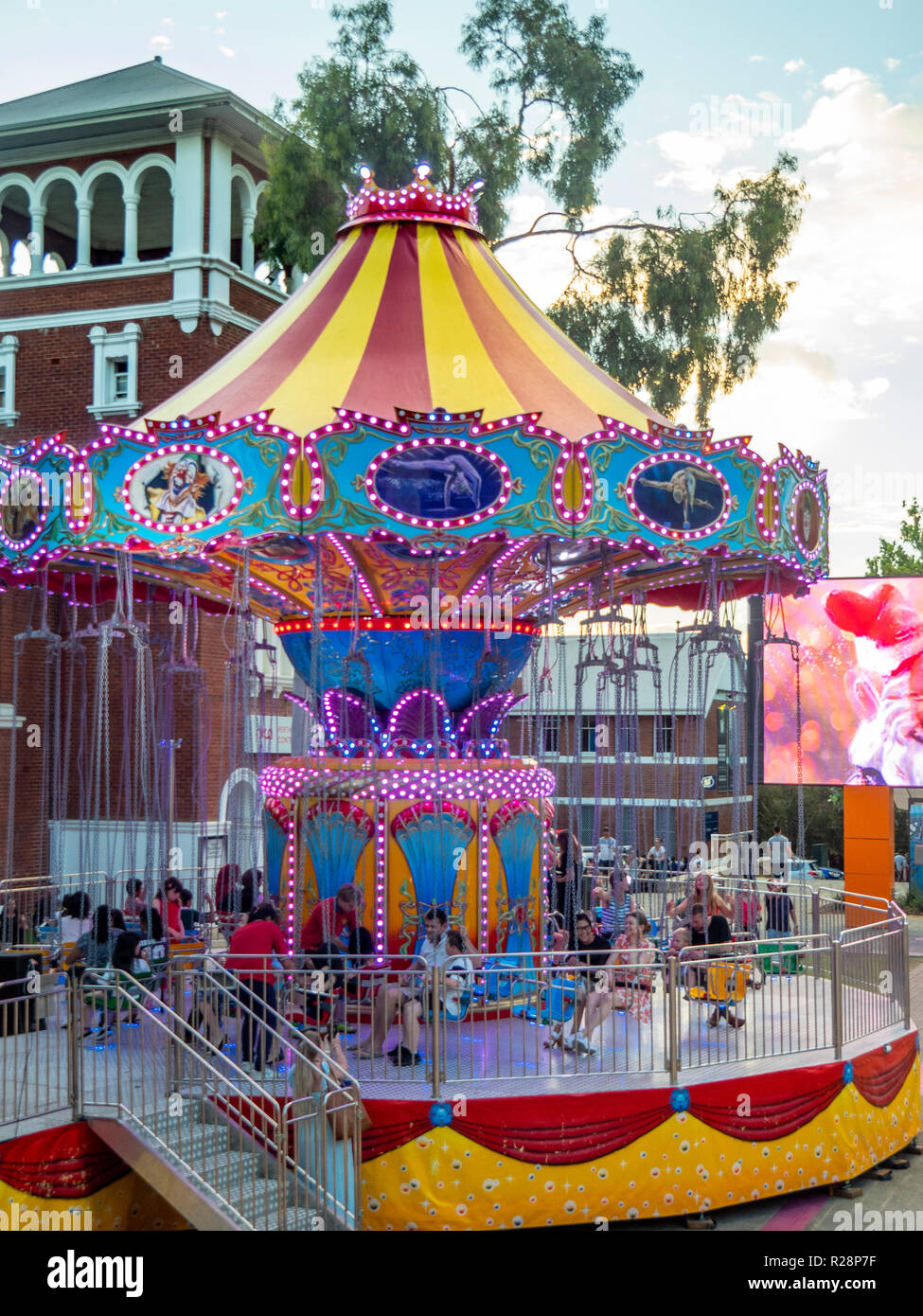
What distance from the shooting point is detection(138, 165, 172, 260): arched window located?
73.7ft

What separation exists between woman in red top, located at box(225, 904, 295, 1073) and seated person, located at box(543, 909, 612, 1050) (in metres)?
1.90

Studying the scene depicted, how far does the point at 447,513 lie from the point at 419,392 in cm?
203

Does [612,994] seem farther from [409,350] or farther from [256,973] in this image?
[409,350]

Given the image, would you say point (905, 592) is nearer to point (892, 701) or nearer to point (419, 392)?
point (892, 701)

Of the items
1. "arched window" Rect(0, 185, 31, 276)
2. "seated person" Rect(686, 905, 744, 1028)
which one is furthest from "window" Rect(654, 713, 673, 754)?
"arched window" Rect(0, 185, 31, 276)

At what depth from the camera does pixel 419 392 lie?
440 inches

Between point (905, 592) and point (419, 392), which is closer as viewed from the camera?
point (419, 392)

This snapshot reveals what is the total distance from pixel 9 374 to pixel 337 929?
579 inches

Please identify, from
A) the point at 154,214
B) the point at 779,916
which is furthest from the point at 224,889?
the point at 154,214

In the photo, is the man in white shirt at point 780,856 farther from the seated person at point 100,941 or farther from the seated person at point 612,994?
the seated person at point 100,941

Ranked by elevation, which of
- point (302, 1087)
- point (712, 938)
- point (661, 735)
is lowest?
point (302, 1087)

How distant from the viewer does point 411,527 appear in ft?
31.2
